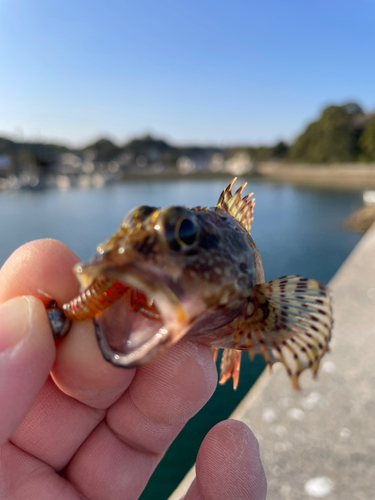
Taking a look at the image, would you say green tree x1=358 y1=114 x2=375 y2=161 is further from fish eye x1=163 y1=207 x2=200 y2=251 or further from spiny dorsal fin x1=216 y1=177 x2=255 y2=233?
fish eye x1=163 y1=207 x2=200 y2=251

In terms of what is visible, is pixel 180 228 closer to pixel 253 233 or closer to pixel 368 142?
pixel 253 233

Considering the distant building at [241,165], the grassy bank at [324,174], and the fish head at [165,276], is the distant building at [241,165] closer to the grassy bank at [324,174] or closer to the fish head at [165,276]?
the grassy bank at [324,174]

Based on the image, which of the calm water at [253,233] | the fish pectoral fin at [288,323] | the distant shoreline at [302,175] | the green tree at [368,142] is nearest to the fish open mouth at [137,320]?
the fish pectoral fin at [288,323]

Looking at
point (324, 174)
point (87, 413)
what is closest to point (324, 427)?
point (87, 413)

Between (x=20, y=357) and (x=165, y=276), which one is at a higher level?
(x=165, y=276)

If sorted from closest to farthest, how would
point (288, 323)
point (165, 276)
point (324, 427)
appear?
point (165, 276), point (288, 323), point (324, 427)

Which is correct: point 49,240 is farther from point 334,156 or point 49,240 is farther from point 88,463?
point 334,156
